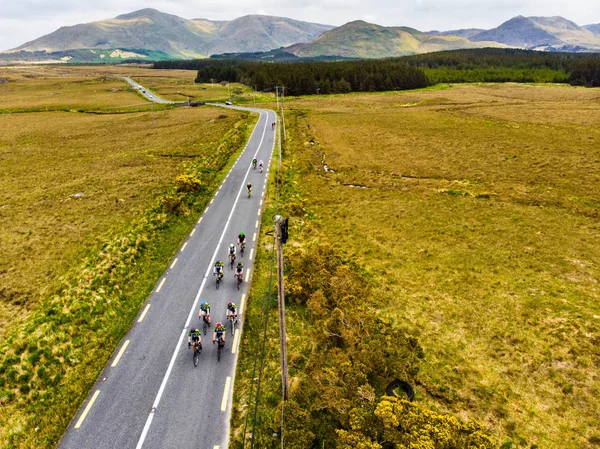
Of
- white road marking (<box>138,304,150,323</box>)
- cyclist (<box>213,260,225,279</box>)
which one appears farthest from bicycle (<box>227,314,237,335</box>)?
white road marking (<box>138,304,150,323</box>)

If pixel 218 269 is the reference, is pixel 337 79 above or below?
above

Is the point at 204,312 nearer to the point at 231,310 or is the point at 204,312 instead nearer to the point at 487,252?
the point at 231,310

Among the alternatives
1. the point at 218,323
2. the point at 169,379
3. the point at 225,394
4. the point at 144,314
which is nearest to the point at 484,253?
the point at 218,323

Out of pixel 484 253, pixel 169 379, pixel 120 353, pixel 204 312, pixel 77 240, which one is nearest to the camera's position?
pixel 169 379

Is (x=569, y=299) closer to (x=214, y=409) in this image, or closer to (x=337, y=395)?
(x=337, y=395)

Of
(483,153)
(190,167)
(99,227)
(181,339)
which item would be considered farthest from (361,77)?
(181,339)

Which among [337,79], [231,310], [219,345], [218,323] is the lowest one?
[219,345]

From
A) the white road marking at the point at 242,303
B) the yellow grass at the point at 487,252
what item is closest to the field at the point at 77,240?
the white road marking at the point at 242,303

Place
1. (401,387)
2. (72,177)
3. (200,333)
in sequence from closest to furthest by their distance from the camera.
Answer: (401,387), (200,333), (72,177)

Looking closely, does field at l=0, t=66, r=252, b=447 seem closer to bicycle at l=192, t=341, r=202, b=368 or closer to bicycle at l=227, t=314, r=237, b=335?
bicycle at l=192, t=341, r=202, b=368
